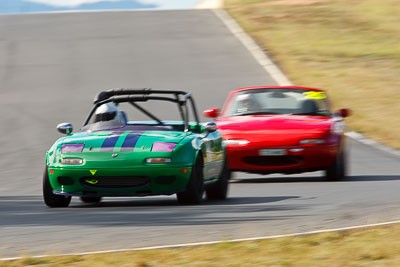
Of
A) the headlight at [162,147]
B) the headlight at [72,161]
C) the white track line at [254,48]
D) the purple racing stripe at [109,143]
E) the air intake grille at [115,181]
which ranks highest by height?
the purple racing stripe at [109,143]

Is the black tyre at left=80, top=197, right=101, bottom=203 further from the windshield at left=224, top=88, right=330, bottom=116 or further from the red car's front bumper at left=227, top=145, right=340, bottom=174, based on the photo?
the windshield at left=224, top=88, right=330, bottom=116

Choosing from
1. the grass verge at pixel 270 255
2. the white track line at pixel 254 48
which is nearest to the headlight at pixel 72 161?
the grass verge at pixel 270 255

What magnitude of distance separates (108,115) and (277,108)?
4.58 m

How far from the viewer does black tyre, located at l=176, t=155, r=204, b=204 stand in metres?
9.96

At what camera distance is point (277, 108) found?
49.1 feet

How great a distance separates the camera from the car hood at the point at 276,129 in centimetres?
1357

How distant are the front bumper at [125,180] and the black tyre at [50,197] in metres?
0.25

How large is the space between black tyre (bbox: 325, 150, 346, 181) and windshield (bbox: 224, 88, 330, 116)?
39.3 inches

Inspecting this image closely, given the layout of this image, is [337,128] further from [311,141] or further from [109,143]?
[109,143]

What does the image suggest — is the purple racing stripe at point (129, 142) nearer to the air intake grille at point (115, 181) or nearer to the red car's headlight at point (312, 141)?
the air intake grille at point (115, 181)

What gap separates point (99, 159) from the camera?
980cm

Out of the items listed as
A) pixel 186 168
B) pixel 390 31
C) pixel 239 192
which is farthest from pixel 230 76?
pixel 186 168

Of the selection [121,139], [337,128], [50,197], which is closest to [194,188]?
[121,139]

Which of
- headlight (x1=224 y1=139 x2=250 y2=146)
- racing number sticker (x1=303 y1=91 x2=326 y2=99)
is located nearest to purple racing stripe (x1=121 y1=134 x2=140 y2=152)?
headlight (x1=224 y1=139 x2=250 y2=146)
